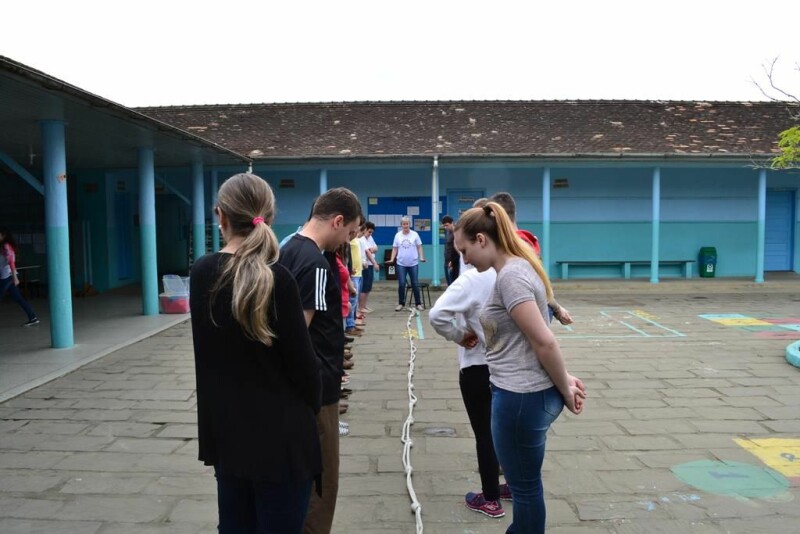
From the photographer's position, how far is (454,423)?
524cm

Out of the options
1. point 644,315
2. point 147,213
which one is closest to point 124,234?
point 147,213

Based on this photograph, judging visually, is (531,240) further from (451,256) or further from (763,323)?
(763,323)

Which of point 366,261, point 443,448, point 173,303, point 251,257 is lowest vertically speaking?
point 443,448

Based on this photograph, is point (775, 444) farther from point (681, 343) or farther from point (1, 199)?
point (1, 199)

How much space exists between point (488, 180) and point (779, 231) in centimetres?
823

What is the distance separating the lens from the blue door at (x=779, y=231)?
17.2m

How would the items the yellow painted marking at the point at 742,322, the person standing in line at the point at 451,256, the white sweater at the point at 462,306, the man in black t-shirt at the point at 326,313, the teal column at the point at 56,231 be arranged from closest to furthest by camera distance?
the man in black t-shirt at the point at 326,313, the white sweater at the point at 462,306, the teal column at the point at 56,231, the person standing in line at the point at 451,256, the yellow painted marking at the point at 742,322

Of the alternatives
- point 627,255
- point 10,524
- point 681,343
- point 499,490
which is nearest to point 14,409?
point 10,524

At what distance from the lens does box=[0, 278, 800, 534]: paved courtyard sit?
11.7 feet

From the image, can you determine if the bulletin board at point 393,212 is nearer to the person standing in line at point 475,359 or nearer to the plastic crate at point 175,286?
the plastic crate at point 175,286

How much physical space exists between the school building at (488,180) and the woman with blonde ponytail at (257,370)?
11728 mm

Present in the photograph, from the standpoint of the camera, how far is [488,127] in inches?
688

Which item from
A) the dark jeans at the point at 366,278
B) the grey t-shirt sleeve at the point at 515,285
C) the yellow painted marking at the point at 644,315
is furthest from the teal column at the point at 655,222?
the grey t-shirt sleeve at the point at 515,285

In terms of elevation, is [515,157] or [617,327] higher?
[515,157]
